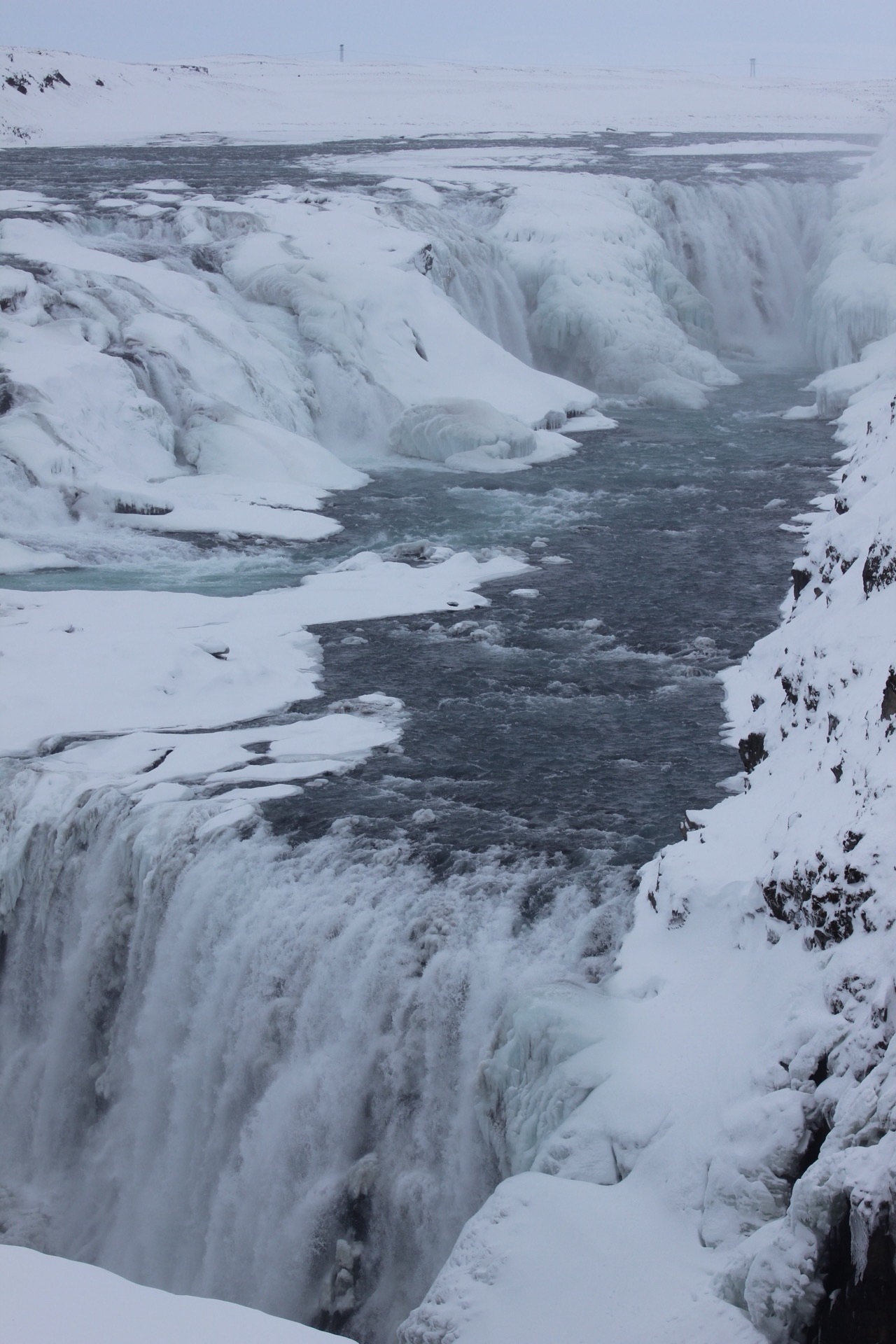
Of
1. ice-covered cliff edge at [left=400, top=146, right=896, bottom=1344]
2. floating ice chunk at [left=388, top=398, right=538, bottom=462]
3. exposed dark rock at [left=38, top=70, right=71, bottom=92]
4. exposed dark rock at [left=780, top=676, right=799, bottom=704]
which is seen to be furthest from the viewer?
exposed dark rock at [left=38, top=70, right=71, bottom=92]

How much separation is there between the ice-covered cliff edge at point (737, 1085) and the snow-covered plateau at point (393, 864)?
0.02 metres

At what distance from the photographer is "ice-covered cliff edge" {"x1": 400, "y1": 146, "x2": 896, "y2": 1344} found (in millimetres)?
4219

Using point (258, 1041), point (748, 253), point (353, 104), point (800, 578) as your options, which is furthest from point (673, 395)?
point (353, 104)

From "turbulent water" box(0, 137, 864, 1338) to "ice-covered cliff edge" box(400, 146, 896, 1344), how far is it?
581 millimetres

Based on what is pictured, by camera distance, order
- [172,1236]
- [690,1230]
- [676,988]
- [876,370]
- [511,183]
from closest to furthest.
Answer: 1. [690,1230]
2. [676,988]
3. [172,1236]
4. [876,370]
5. [511,183]

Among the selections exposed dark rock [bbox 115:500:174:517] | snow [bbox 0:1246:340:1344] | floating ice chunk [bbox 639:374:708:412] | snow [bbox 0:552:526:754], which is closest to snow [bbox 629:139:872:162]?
floating ice chunk [bbox 639:374:708:412]

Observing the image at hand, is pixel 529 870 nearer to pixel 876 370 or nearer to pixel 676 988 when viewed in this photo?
pixel 676 988

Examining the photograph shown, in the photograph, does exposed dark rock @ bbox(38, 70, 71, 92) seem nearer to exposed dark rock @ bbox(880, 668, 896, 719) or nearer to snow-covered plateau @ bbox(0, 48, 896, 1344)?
snow-covered plateau @ bbox(0, 48, 896, 1344)

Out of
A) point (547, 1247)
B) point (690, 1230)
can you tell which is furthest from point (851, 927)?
point (547, 1247)

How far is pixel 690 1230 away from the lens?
4.79 m

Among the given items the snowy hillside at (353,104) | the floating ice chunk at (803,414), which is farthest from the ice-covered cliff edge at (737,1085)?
the snowy hillside at (353,104)

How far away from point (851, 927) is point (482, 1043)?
2.31 metres

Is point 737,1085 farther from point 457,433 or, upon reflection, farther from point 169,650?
point 457,433

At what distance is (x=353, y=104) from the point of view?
5188cm
